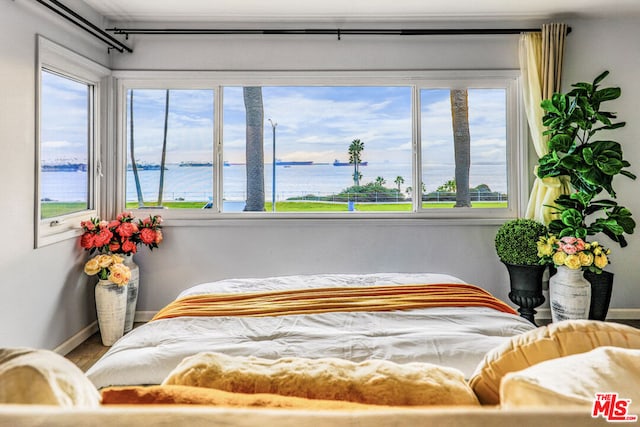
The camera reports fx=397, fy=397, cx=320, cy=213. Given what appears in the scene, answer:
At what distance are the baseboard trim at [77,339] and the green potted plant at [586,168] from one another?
3956 millimetres

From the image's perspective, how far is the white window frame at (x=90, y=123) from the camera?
272cm

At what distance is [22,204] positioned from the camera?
2586 mm

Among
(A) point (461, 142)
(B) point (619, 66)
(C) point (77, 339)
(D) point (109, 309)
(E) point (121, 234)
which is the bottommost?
(C) point (77, 339)

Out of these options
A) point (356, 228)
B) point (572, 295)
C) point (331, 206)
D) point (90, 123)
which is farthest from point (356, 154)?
point (90, 123)

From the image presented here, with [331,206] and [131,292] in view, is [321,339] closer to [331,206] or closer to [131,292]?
[331,206]

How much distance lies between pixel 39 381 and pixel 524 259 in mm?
3384

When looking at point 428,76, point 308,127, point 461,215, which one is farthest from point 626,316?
point 308,127

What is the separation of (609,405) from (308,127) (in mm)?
3450

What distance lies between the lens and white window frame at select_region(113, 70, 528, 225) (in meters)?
3.70

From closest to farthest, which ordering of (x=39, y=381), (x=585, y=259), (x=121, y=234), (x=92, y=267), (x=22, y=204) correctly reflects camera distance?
(x=39, y=381), (x=22, y=204), (x=585, y=259), (x=92, y=267), (x=121, y=234)

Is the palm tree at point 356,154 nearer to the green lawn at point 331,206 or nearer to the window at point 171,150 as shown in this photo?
the green lawn at point 331,206

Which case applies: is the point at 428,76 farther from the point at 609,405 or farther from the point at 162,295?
the point at 609,405

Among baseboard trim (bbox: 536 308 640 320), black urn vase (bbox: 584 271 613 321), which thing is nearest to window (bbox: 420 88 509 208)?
black urn vase (bbox: 584 271 613 321)

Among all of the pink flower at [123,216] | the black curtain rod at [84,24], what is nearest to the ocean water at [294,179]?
the pink flower at [123,216]
